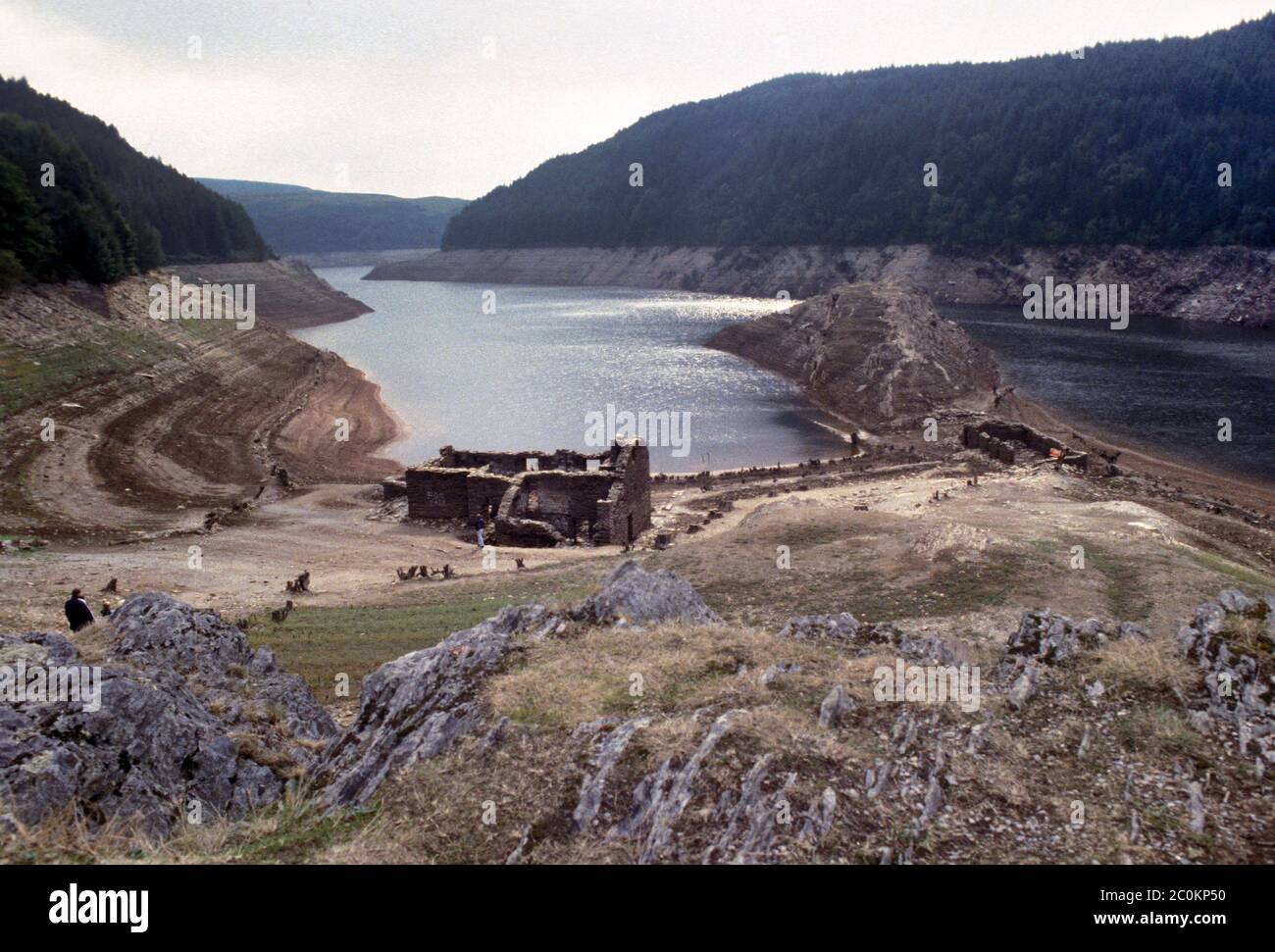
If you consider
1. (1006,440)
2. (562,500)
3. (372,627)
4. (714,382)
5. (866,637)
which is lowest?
(372,627)

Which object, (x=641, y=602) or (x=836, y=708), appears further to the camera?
(x=641, y=602)

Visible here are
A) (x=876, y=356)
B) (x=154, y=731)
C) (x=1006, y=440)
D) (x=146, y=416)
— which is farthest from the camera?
(x=876, y=356)

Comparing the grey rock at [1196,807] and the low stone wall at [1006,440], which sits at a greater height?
the low stone wall at [1006,440]

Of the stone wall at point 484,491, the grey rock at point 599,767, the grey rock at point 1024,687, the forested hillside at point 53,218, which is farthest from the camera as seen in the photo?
the forested hillside at point 53,218

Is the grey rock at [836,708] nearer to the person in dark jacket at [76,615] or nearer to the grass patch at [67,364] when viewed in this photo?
the person in dark jacket at [76,615]

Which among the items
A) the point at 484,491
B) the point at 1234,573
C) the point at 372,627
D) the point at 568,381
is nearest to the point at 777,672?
the point at 372,627

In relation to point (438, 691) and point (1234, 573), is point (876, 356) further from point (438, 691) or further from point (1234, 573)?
point (438, 691)

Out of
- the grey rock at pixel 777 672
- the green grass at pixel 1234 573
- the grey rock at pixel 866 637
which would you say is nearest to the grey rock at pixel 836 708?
the grey rock at pixel 777 672

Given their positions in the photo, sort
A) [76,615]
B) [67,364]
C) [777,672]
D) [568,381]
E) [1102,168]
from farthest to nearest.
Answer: [1102,168]
[568,381]
[67,364]
[76,615]
[777,672]
